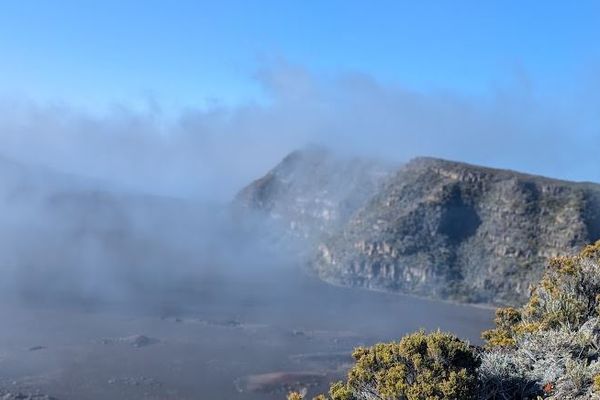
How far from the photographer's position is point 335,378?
6219cm

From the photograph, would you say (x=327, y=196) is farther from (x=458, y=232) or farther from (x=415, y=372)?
(x=415, y=372)

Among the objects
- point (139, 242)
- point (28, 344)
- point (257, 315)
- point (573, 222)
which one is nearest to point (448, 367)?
point (28, 344)

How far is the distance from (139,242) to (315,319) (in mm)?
86777

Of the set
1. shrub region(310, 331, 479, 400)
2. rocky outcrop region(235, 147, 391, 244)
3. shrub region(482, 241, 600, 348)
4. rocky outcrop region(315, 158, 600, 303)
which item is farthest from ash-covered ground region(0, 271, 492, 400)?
rocky outcrop region(235, 147, 391, 244)

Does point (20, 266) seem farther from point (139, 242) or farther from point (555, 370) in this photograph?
point (555, 370)

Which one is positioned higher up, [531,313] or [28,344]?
[531,313]

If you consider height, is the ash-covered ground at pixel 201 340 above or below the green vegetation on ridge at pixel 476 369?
below

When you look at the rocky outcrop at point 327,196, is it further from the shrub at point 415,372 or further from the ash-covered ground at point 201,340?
the shrub at point 415,372

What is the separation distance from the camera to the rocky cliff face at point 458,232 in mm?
116000

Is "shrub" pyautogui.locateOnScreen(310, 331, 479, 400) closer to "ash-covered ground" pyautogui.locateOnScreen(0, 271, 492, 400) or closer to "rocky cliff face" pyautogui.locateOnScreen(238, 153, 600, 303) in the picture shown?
"ash-covered ground" pyautogui.locateOnScreen(0, 271, 492, 400)

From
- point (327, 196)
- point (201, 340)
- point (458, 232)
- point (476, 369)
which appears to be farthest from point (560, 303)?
point (327, 196)

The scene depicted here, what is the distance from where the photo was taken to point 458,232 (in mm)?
134000

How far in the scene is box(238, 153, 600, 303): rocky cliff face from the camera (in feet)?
381

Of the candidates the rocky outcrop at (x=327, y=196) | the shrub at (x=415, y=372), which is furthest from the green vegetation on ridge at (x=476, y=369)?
the rocky outcrop at (x=327, y=196)
